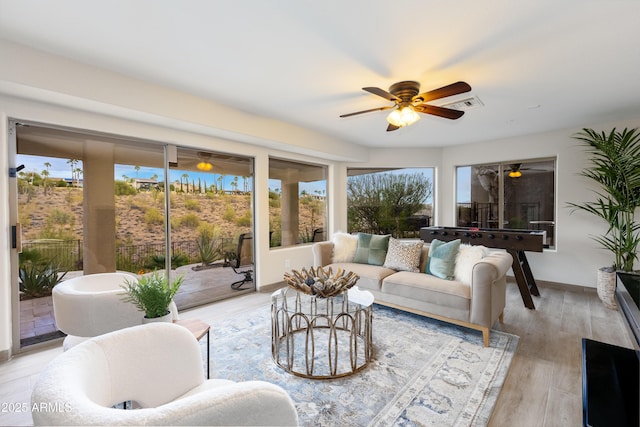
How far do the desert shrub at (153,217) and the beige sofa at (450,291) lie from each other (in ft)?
8.24

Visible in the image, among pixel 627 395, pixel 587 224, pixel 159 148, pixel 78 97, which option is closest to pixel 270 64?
pixel 78 97

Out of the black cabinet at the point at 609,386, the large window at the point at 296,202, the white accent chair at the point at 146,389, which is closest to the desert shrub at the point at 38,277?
the white accent chair at the point at 146,389

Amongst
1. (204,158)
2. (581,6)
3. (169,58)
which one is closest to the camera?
(581,6)

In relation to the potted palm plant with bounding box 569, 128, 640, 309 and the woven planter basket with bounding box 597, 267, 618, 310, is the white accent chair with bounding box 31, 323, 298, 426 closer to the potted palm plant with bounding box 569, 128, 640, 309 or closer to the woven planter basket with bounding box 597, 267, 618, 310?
the woven planter basket with bounding box 597, 267, 618, 310

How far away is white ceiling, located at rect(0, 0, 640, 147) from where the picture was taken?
172 centimetres

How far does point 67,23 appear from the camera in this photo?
73.5 inches

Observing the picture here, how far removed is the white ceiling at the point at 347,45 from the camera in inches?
67.9

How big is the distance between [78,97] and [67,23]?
721 millimetres

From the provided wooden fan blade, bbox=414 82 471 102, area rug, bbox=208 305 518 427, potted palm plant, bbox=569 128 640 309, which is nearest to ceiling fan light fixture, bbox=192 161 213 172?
area rug, bbox=208 305 518 427

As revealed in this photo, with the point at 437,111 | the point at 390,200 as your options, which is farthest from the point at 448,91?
the point at 390,200

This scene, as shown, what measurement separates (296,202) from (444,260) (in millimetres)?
2823

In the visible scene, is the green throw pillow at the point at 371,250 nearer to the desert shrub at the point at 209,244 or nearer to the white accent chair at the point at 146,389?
the desert shrub at the point at 209,244

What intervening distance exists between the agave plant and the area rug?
2.36 metres

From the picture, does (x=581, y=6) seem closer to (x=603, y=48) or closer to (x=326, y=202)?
(x=603, y=48)
